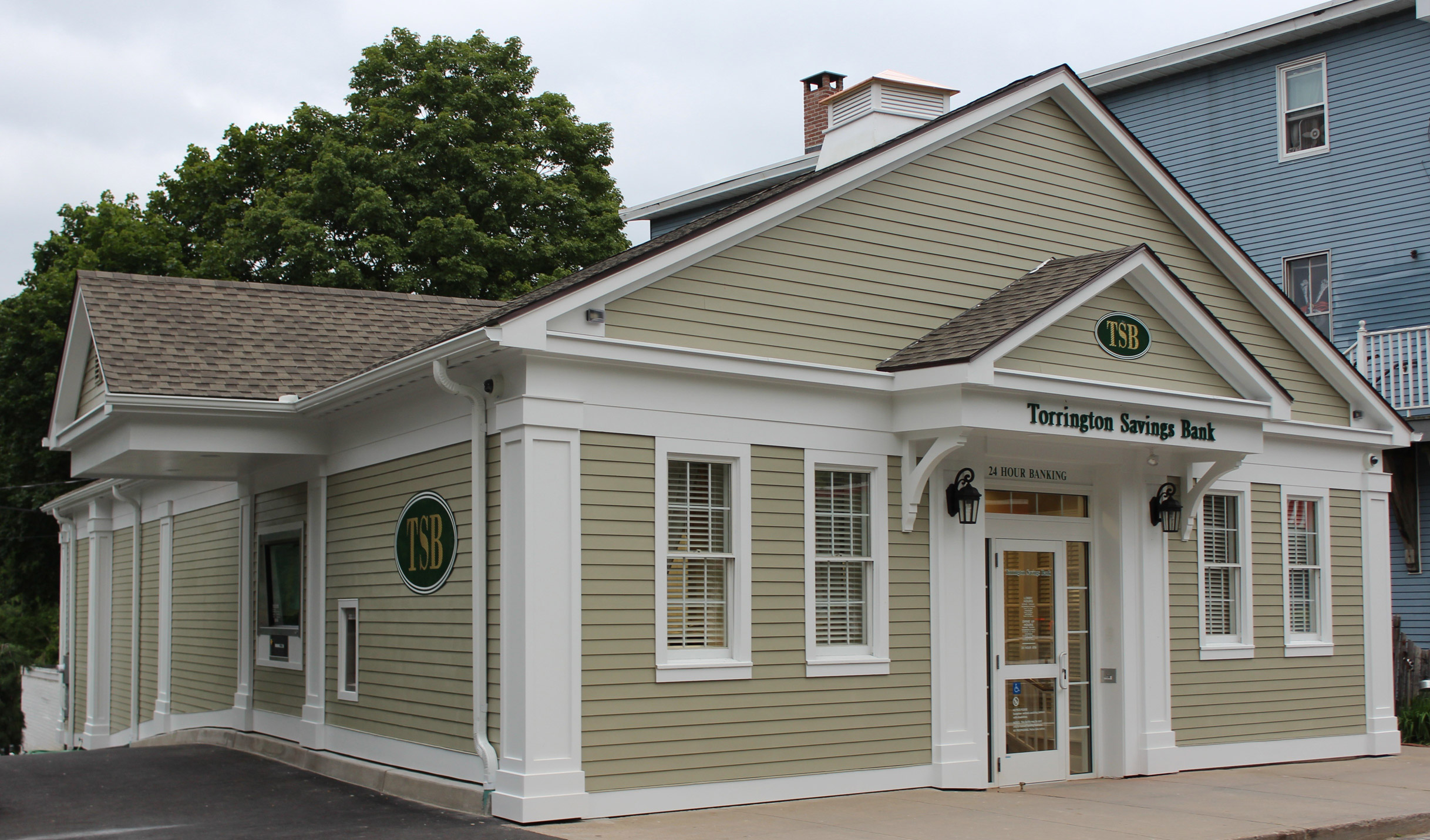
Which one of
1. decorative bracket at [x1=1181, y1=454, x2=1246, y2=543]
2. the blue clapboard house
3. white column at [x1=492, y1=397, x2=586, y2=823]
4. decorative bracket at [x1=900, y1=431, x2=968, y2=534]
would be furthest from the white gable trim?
the blue clapboard house

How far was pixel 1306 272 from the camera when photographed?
22281mm

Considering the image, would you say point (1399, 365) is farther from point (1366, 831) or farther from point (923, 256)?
point (1366, 831)

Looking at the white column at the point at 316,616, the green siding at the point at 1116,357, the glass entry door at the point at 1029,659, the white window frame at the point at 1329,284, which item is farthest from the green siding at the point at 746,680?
the white window frame at the point at 1329,284

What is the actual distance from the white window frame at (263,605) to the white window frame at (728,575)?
489cm

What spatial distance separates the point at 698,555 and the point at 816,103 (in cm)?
1793

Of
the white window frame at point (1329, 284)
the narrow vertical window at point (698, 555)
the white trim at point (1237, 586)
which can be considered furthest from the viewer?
the white window frame at point (1329, 284)

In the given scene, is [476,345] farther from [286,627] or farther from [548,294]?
[286,627]

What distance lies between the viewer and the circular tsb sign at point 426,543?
10.8 metres

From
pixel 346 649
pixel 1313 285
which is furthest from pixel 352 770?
pixel 1313 285

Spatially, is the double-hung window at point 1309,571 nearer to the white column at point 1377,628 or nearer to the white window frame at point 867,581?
the white column at point 1377,628

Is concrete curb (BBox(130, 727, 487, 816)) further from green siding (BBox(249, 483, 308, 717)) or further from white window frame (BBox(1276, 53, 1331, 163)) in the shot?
white window frame (BBox(1276, 53, 1331, 163))

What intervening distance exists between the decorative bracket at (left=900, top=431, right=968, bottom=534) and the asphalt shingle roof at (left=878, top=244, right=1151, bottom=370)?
2.22 feet

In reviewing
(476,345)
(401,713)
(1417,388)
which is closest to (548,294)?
(476,345)

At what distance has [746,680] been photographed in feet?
34.9
